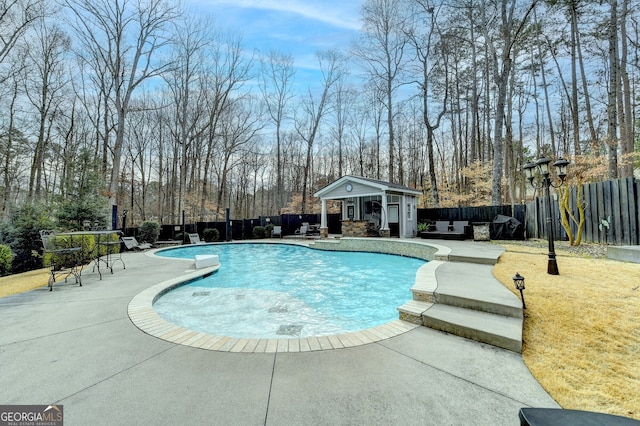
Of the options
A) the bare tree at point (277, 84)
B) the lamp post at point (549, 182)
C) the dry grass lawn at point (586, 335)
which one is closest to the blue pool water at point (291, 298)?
the dry grass lawn at point (586, 335)

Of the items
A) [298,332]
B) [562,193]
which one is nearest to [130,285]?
[298,332]

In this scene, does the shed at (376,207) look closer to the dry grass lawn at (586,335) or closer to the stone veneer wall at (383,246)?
the stone veneer wall at (383,246)

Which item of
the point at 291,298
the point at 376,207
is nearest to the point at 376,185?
the point at 376,207

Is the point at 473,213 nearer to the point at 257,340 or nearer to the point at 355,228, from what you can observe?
the point at 355,228

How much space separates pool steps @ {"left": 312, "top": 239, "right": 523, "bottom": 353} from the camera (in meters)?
2.69

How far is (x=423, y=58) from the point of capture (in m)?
16.0

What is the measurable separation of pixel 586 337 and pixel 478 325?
98cm

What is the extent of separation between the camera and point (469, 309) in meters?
3.31

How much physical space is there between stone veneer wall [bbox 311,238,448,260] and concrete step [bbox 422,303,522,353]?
548cm

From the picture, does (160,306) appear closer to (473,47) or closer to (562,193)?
(562,193)

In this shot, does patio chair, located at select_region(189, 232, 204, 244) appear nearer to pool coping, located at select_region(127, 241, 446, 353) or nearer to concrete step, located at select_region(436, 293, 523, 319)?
pool coping, located at select_region(127, 241, 446, 353)

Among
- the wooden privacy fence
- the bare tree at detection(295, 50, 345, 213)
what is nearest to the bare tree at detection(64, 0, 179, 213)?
the bare tree at detection(295, 50, 345, 213)

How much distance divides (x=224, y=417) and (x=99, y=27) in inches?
720

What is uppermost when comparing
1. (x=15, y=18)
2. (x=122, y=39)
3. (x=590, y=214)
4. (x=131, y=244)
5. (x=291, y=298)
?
(x=122, y=39)
